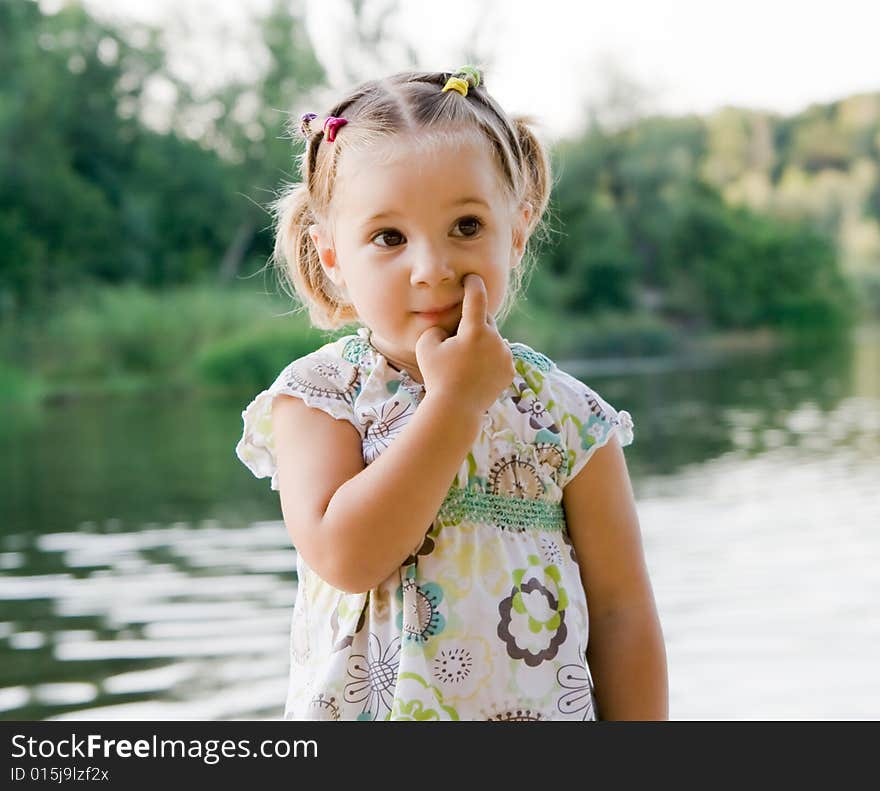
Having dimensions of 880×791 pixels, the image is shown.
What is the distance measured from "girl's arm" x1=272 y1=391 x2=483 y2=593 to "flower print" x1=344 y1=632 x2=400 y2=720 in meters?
0.05

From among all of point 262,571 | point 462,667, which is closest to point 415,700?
point 462,667

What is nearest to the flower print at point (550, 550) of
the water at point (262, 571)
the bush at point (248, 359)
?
the water at point (262, 571)

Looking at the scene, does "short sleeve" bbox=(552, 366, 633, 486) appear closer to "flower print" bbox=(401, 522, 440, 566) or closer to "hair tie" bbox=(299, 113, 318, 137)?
"flower print" bbox=(401, 522, 440, 566)

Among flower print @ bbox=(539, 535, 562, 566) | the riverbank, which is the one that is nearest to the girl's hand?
flower print @ bbox=(539, 535, 562, 566)

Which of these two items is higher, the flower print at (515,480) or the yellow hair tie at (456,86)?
the yellow hair tie at (456,86)

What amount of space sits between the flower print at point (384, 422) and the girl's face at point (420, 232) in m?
0.03

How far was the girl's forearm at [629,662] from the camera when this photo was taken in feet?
2.63

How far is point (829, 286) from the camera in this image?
16.4 meters

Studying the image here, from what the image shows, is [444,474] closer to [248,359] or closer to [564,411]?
[564,411]

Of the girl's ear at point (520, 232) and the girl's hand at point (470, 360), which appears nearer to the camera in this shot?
the girl's hand at point (470, 360)

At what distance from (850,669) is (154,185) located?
1083 cm

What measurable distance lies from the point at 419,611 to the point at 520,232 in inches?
9.5

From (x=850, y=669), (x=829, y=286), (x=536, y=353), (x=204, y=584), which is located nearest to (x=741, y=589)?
(x=850, y=669)

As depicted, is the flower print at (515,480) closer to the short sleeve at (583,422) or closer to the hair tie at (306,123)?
the short sleeve at (583,422)
